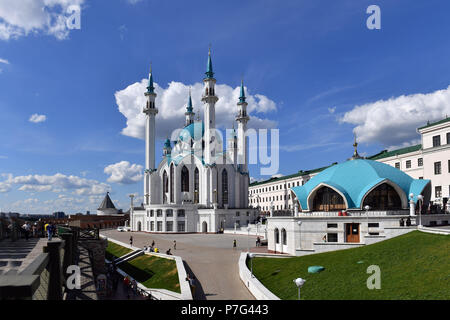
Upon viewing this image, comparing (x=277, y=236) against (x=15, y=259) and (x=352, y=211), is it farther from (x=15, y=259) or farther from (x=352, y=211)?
(x=15, y=259)

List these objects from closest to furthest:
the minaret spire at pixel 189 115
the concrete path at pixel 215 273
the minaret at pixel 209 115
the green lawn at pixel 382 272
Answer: the green lawn at pixel 382 272
the concrete path at pixel 215 273
the minaret at pixel 209 115
the minaret spire at pixel 189 115

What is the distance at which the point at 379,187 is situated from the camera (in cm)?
3184

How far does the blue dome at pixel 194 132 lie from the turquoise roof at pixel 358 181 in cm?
5259

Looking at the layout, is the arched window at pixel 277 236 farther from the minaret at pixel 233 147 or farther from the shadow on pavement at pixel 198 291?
the minaret at pixel 233 147

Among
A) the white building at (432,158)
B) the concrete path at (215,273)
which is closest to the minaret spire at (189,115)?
the white building at (432,158)

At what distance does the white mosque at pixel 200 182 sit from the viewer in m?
65.6

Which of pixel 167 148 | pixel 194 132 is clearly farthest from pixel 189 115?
pixel 167 148

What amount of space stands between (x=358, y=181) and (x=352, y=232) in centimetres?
656

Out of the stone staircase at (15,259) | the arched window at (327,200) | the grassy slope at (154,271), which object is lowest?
the grassy slope at (154,271)

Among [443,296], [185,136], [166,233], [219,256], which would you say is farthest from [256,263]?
[185,136]

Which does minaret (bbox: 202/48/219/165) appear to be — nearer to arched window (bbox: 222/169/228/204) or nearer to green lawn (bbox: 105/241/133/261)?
arched window (bbox: 222/169/228/204)
